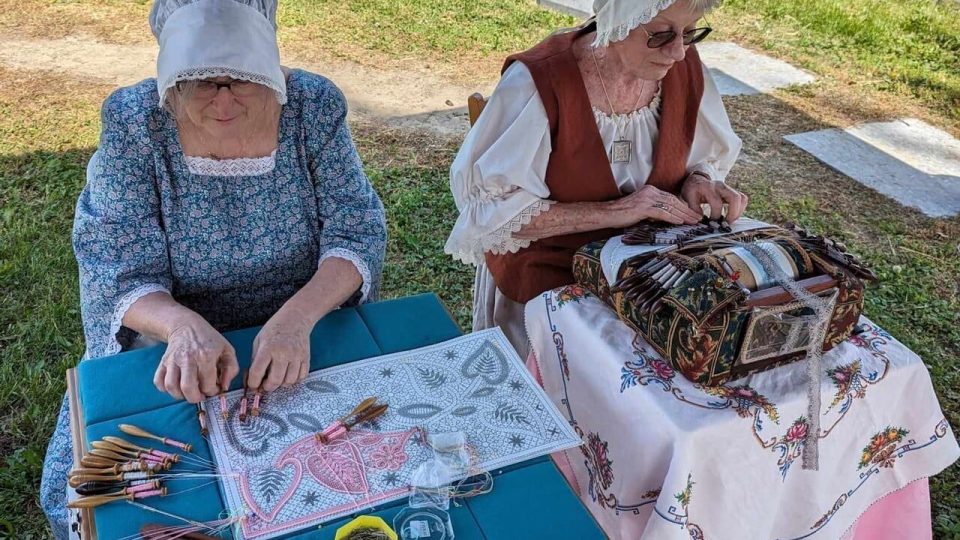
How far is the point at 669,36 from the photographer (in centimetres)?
175

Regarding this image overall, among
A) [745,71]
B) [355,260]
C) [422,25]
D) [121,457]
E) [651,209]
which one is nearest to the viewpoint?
[121,457]

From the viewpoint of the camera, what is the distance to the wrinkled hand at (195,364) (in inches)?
51.5

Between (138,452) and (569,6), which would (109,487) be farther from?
(569,6)

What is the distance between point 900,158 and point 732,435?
3615 millimetres

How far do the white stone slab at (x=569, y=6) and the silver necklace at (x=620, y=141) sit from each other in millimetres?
4467

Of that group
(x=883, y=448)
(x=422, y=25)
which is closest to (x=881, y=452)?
(x=883, y=448)

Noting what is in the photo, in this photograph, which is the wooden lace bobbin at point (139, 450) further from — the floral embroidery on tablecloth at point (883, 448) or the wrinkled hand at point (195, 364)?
the floral embroidery on tablecloth at point (883, 448)

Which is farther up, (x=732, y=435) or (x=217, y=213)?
(x=217, y=213)

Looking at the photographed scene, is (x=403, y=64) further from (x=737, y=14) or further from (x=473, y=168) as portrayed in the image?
(x=473, y=168)

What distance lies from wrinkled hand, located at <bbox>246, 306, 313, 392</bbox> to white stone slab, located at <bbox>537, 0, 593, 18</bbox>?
5285 millimetres

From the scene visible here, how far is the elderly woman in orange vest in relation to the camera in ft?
6.03

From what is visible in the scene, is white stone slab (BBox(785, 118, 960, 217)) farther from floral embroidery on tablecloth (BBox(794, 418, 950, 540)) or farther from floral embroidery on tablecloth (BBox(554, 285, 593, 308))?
floral embroidery on tablecloth (BBox(554, 285, 593, 308))

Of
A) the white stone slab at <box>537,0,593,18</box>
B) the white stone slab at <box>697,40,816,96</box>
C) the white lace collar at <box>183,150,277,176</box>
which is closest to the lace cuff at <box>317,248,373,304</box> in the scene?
the white lace collar at <box>183,150,277,176</box>

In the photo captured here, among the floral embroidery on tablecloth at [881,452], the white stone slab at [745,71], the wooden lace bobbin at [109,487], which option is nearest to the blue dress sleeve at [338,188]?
the wooden lace bobbin at [109,487]
